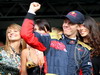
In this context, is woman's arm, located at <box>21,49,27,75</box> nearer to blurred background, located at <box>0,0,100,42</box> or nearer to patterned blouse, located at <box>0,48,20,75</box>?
patterned blouse, located at <box>0,48,20,75</box>

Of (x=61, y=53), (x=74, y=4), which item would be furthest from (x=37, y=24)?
(x=74, y=4)

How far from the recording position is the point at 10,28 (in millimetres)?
4020

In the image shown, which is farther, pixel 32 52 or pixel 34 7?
pixel 32 52

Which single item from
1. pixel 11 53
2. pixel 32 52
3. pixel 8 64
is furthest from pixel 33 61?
pixel 11 53

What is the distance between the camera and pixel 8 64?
374 centimetres

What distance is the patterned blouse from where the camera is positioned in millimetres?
3721

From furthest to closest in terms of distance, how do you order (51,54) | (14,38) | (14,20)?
1. (14,20)
2. (14,38)
3. (51,54)

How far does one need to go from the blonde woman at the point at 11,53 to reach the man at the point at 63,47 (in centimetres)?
93

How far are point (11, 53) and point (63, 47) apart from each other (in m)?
1.19

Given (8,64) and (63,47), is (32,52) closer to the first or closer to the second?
(8,64)

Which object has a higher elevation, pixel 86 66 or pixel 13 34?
pixel 13 34

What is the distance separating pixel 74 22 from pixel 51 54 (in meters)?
0.42

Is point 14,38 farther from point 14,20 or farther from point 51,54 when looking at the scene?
point 14,20

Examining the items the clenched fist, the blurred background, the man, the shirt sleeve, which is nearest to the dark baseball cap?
the man
